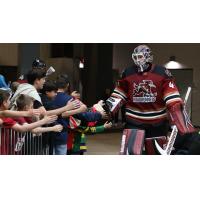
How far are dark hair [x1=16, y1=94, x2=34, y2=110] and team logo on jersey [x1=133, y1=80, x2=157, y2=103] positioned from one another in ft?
3.77

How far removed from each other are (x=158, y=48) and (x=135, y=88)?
33.0ft

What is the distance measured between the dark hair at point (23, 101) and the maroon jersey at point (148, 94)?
0.98 meters

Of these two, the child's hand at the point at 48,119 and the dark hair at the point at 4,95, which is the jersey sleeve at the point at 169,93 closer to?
the child's hand at the point at 48,119

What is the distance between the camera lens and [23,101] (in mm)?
4574

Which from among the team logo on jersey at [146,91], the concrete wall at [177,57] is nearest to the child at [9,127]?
the team logo on jersey at [146,91]

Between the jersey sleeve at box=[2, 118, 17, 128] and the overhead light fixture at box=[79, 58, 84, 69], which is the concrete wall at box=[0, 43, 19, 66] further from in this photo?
the jersey sleeve at box=[2, 118, 17, 128]

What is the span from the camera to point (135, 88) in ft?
15.6

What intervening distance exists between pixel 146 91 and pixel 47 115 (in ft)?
3.57

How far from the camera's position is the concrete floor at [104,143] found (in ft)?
30.6

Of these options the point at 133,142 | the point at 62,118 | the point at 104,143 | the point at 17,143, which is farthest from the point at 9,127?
the point at 104,143

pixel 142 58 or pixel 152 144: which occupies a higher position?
pixel 142 58

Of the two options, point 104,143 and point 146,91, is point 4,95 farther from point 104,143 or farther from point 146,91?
point 104,143

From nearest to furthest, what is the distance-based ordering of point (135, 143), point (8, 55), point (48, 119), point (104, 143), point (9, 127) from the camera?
point (9, 127), point (48, 119), point (135, 143), point (104, 143), point (8, 55)

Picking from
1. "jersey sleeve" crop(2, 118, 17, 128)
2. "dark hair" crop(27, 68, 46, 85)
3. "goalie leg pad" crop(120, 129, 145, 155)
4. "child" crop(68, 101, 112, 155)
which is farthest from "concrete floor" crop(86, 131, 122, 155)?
"jersey sleeve" crop(2, 118, 17, 128)
